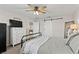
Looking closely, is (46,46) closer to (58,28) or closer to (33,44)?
(33,44)

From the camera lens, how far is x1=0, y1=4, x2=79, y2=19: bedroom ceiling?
119cm

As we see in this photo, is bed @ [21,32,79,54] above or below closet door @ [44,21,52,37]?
below

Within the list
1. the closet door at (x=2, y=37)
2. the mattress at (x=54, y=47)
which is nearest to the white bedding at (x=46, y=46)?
the mattress at (x=54, y=47)

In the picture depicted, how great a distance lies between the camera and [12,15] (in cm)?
124

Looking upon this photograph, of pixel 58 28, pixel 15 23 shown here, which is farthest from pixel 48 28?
pixel 15 23

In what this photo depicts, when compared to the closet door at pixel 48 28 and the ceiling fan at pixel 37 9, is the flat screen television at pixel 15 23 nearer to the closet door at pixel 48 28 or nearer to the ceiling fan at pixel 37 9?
the ceiling fan at pixel 37 9

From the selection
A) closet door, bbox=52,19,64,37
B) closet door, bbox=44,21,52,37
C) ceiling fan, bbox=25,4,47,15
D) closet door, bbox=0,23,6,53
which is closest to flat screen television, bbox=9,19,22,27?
closet door, bbox=0,23,6,53

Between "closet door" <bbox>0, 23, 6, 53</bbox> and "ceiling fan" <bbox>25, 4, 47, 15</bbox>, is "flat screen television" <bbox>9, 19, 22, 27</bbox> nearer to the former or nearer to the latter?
"closet door" <bbox>0, 23, 6, 53</bbox>

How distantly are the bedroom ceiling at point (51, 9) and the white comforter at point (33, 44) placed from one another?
0.95ft

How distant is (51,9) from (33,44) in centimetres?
49

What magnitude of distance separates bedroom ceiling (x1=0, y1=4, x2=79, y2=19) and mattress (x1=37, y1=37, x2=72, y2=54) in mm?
326
